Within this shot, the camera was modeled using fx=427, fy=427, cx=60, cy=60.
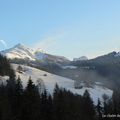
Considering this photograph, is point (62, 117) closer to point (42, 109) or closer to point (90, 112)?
A: point (42, 109)

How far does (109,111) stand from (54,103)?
2653 inches

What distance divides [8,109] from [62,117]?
19.4 meters

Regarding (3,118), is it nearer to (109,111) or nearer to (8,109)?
(8,109)

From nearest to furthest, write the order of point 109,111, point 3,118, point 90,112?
point 3,118
point 90,112
point 109,111

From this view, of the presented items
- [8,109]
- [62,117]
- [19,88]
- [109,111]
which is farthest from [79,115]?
[109,111]

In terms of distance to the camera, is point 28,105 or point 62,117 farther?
point 62,117

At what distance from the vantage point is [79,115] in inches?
5271

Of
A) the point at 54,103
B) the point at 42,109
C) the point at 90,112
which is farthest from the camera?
the point at 90,112

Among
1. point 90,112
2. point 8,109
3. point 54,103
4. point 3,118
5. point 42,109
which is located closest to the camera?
point 3,118

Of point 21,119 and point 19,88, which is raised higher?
point 19,88

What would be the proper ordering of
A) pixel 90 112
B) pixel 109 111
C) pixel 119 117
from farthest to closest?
pixel 109 111
pixel 119 117
pixel 90 112

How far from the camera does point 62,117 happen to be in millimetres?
119438

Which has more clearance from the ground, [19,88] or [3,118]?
[19,88]

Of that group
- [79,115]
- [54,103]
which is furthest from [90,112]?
[54,103]
